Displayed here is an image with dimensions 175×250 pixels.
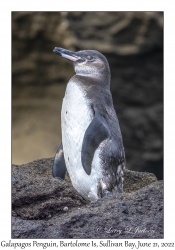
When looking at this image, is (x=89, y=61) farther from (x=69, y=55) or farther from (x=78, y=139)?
(x=78, y=139)

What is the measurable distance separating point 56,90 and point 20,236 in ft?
11.8

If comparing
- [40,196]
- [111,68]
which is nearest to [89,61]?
[40,196]

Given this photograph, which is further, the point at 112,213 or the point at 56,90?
the point at 56,90

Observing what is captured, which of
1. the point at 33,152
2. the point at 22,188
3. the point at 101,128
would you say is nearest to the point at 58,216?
the point at 22,188

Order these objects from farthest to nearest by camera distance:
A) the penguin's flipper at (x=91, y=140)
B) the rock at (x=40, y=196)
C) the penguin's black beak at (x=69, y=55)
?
the penguin's black beak at (x=69, y=55)
the penguin's flipper at (x=91, y=140)
the rock at (x=40, y=196)

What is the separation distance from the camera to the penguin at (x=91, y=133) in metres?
3.13

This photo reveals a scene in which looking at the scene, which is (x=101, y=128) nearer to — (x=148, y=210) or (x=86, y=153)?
(x=86, y=153)

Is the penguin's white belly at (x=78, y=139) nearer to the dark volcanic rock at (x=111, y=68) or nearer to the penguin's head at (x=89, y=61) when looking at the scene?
the penguin's head at (x=89, y=61)

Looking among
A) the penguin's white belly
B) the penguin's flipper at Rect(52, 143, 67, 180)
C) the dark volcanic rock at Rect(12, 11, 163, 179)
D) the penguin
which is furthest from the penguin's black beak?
the dark volcanic rock at Rect(12, 11, 163, 179)

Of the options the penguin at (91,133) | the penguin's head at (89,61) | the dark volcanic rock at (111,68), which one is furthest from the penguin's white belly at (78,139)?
the dark volcanic rock at (111,68)

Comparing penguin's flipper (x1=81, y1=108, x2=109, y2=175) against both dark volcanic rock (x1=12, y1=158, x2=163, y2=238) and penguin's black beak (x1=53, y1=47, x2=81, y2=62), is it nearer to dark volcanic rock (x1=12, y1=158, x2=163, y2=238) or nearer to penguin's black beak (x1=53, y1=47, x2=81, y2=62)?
dark volcanic rock (x1=12, y1=158, x2=163, y2=238)

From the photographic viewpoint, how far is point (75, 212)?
2732 mm

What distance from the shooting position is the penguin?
3.13 m
